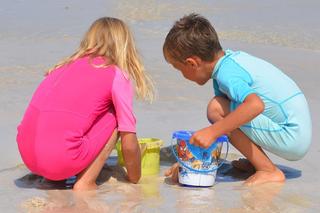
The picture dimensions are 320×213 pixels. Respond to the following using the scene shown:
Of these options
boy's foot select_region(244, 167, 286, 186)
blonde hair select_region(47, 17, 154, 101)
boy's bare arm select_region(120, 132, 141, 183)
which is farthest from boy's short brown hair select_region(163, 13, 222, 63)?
boy's foot select_region(244, 167, 286, 186)

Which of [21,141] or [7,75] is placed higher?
[21,141]

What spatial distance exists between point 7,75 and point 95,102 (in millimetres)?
2810

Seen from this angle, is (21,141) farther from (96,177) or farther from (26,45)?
(26,45)

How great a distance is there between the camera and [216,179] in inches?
156

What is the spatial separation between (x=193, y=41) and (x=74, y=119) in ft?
2.43

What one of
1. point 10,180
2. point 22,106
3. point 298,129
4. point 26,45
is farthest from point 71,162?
point 26,45

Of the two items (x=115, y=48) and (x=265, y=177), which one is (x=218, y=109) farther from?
(x=115, y=48)

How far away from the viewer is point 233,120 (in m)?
3.55

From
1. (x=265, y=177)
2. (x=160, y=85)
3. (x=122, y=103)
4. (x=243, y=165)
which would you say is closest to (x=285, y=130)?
(x=265, y=177)

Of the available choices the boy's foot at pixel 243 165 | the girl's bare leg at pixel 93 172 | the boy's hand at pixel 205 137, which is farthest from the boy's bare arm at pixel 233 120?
the boy's foot at pixel 243 165

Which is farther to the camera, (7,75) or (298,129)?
(7,75)

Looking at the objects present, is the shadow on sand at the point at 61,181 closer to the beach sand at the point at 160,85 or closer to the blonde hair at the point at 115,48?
the beach sand at the point at 160,85

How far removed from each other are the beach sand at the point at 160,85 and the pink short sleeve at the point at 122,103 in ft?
1.06

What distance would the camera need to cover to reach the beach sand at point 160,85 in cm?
342
